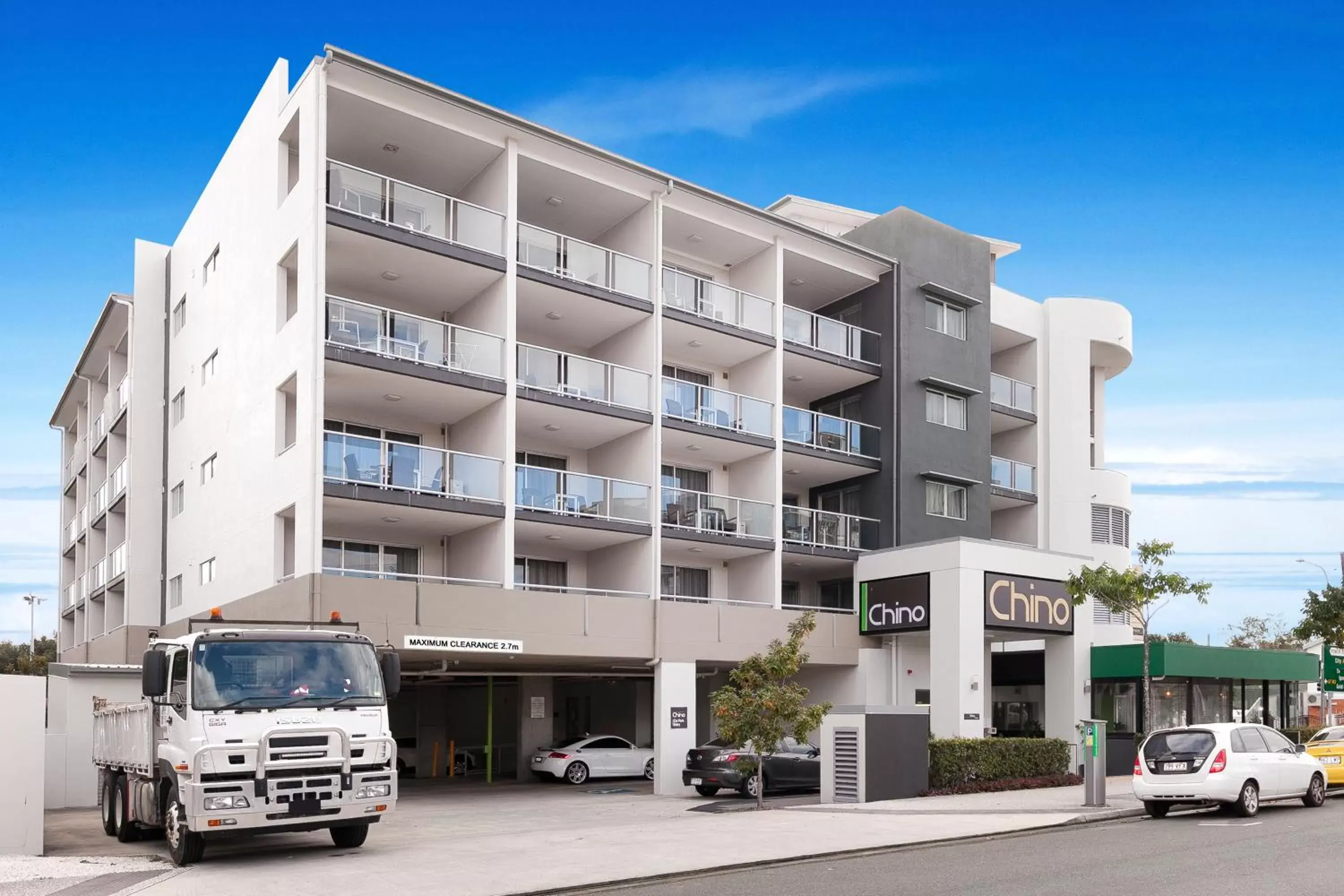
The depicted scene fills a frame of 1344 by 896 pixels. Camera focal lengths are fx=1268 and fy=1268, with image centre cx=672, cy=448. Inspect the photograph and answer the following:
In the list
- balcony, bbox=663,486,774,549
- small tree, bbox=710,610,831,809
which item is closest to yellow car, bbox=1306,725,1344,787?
small tree, bbox=710,610,831,809

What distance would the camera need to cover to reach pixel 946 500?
3891cm

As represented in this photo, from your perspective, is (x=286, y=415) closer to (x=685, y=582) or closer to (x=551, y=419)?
(x=551, y=419)

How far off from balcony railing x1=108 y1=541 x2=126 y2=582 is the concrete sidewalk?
13.1 meters

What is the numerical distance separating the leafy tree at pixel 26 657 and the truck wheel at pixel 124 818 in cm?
5111

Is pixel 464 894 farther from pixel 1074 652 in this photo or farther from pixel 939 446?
pixel 939 446

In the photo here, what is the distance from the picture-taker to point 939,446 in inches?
1523

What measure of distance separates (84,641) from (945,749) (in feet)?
115

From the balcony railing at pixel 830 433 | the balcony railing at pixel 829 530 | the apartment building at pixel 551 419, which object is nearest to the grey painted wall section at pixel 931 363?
the apartment building at pixel 551 419

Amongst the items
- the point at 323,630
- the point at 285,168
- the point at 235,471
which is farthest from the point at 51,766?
the point at 323,630

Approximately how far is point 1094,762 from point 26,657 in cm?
8244

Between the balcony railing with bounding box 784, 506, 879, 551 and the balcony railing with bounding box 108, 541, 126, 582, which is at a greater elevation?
the balcony railing with bounding box 784, 506, 879, 551

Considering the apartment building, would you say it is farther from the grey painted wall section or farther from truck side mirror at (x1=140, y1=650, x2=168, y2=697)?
truck side mirror at (x1=140, y1=650, x2=168, y2=697)

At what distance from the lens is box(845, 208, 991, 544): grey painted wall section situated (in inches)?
1481

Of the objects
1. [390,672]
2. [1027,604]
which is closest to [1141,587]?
[1027,604]
